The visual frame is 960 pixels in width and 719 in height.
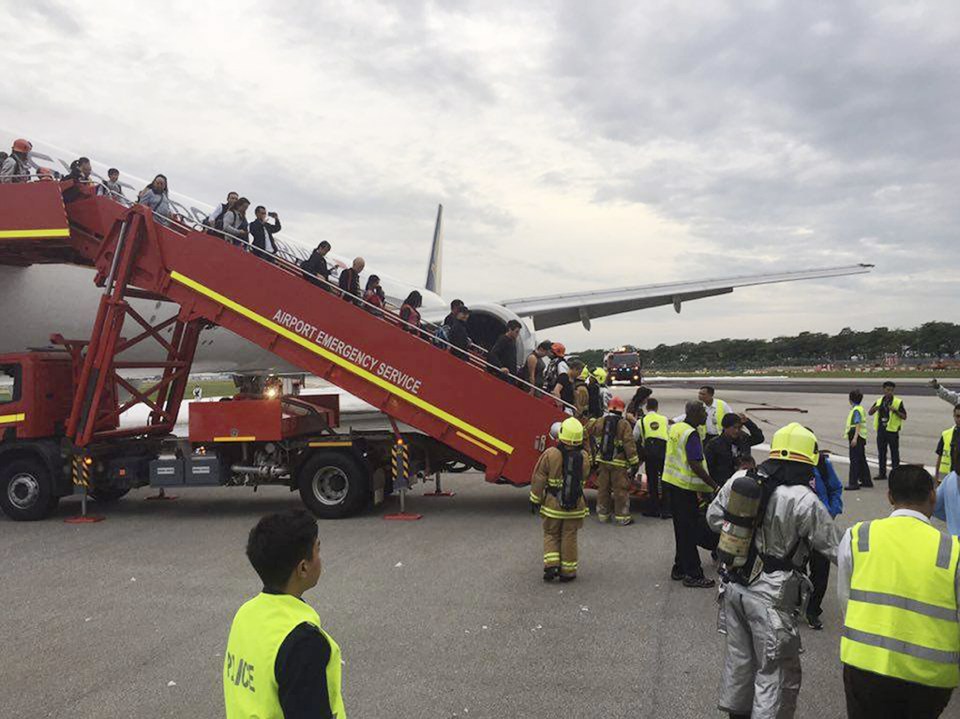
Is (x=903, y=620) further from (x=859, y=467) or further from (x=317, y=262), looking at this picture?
(x=859, y=467)

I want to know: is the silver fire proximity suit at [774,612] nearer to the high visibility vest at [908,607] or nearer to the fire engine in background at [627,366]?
the high visibility vest at [908,607]

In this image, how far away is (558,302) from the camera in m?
23.2

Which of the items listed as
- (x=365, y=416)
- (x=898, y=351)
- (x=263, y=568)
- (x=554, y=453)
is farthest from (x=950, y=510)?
(x=898, y=351)

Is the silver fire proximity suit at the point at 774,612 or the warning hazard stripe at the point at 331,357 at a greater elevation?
the warning hazard stripe at the point at 331,357

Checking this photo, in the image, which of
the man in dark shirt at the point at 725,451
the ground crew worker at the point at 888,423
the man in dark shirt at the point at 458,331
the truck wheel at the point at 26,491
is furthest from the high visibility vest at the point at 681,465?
the truck wheel at the point at 26,491

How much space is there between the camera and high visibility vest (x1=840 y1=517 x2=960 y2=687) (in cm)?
279

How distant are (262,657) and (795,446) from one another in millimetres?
2888

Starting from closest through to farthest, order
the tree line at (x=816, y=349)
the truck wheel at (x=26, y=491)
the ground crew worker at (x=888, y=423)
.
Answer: the truck wheel at (x=26, y=491)
the ground crew worker at (x=888, y=423)
the tree line at (x=816, y=349)

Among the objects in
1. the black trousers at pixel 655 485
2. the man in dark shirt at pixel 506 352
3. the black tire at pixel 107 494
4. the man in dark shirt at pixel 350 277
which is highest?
the man in dark shirt at pixel 350 277

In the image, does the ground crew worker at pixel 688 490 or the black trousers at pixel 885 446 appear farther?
the black trousers at pixel 885 446

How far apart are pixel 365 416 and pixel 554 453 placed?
18.4 m

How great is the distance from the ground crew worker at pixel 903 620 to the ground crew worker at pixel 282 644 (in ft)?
7.04

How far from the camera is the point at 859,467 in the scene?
1155cm

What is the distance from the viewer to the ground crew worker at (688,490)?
21.7 ft
